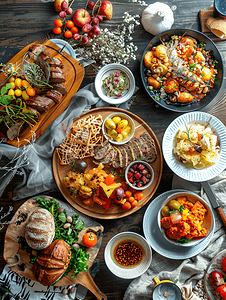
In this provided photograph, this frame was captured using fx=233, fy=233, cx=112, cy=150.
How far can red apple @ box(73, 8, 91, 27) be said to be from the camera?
3.10m

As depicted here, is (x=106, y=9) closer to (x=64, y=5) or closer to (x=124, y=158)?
(x=64, y=5)

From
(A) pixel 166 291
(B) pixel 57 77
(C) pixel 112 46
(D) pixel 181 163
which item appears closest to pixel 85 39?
(C) pixel 112 46

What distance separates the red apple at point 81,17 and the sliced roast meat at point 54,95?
1063 mm

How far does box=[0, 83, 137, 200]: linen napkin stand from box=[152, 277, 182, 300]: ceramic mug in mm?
1770

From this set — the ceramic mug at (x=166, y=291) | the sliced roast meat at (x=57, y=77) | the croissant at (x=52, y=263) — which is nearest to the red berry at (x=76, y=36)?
the sliced roast meat at (x=57, y=77)

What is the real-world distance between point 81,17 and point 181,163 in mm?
2331

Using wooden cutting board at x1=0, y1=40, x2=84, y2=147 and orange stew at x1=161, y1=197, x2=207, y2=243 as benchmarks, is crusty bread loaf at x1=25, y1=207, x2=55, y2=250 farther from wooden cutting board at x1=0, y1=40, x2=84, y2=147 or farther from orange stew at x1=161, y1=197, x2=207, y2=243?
orange stew at x1=161, y1=197, x2=207, y2=243

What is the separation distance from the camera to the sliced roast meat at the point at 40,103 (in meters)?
2.72

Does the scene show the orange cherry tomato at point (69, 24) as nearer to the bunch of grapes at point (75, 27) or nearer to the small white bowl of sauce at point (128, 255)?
the bunch of grapes at point (75, 27)

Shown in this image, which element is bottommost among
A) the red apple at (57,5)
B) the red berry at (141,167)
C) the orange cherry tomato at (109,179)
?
the orange cherry tomato at (109,179)

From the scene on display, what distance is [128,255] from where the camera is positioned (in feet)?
9.89

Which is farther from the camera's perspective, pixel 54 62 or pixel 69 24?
pixel 69 24

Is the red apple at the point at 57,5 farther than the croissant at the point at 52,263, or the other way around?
the red apple at the point at 57,5

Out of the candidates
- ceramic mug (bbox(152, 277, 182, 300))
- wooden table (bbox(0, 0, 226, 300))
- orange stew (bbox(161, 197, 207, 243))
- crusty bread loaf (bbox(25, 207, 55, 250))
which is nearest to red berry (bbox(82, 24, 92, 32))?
wooden table (bbox(0, 0, 226, 300))
